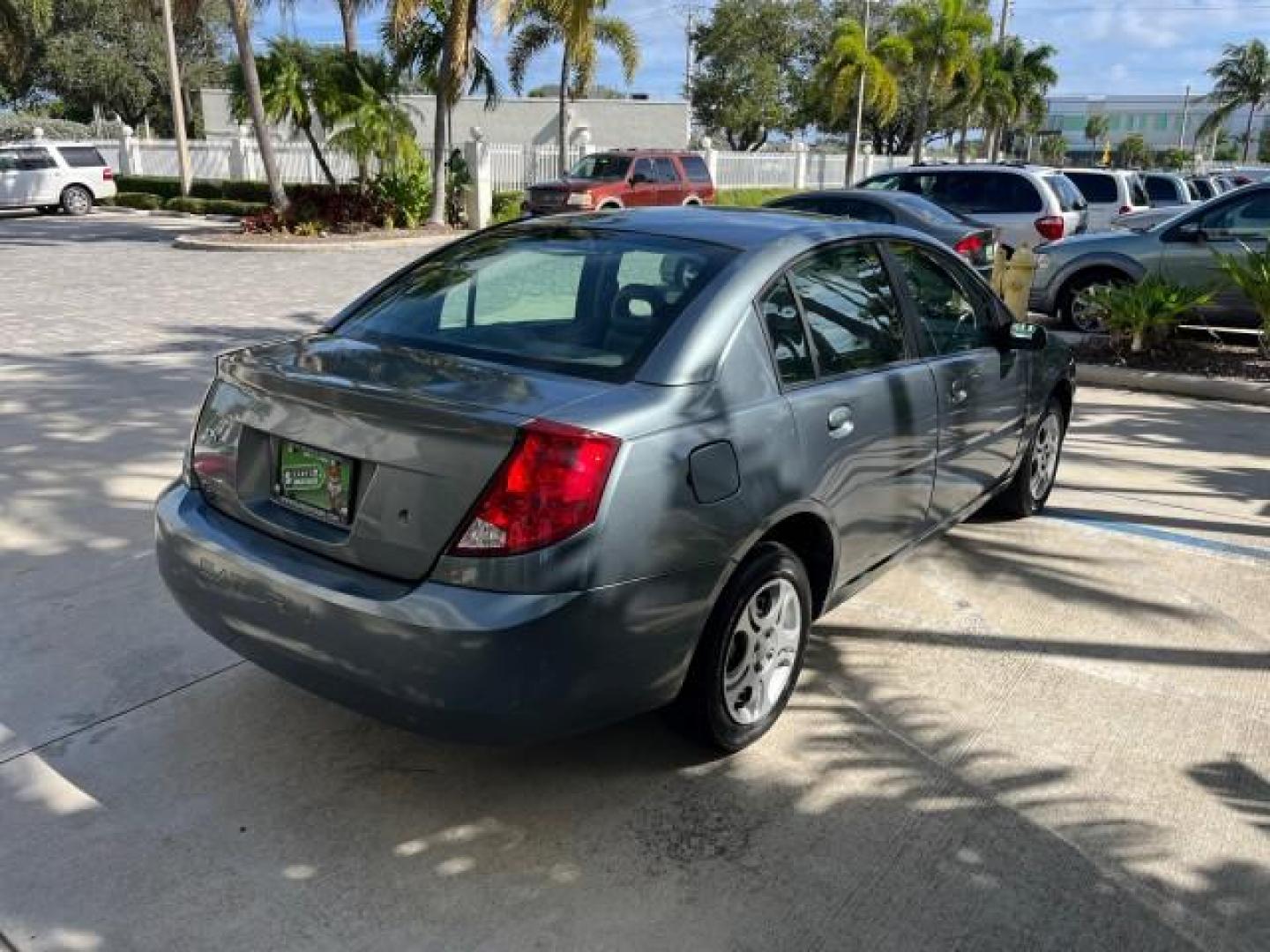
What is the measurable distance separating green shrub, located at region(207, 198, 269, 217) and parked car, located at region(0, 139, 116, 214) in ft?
9.63

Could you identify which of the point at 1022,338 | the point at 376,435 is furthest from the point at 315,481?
the point at 1022,338

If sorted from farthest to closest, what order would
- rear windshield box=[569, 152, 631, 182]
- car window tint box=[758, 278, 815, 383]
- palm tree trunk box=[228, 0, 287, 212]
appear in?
rear windshield box=[569, 152, 631, 182] → palm tree trunk box=[228, 0, 287, 212] → car window tint box=[758, 278, 815, 383]

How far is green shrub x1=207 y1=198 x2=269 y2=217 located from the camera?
26086 mm

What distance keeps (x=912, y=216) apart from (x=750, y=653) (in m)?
9.54

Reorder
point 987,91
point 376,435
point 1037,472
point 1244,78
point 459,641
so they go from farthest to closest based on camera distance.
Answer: point 1244,78, point 987,91, point 1037,472, point 376,435, point 459,641

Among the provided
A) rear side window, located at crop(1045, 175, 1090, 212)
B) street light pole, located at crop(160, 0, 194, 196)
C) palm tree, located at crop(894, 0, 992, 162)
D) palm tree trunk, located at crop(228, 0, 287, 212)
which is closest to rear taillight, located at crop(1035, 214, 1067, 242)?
rear side window, located at crop(1045, 175, 1090, 212)

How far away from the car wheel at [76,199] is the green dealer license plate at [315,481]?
28.1 metres

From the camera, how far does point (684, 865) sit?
287cm

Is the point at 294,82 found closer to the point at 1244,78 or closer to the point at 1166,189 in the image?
the point at 1166,189

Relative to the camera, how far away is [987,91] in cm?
4531

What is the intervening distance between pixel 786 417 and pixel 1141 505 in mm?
3603

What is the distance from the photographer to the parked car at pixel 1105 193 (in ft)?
62.7

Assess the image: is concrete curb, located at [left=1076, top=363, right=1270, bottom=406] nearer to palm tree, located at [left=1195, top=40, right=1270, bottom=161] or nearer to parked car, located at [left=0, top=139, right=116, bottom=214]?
parked car, located at [left=0, top=139, right=116, bottom=214]

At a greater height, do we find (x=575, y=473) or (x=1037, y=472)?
(x=575, y=473)
